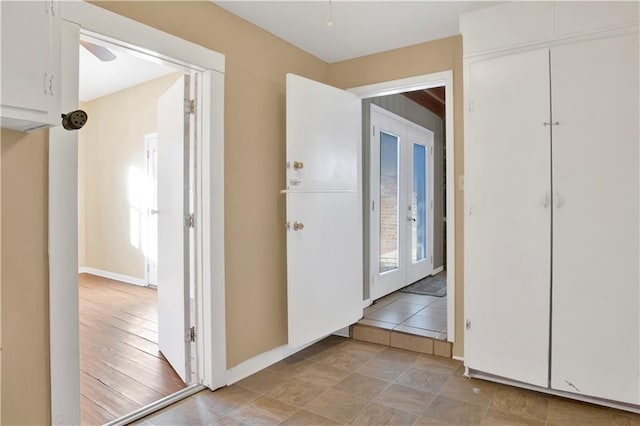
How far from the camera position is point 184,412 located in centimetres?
213

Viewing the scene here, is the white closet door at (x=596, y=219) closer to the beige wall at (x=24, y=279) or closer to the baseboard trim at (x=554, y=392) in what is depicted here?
the baseboard trim at (x=554, y=392)

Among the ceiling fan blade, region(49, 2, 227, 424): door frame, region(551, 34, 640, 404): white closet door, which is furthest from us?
the ceiling fan blade

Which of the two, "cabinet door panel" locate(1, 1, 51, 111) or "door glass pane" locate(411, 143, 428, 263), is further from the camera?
"door glass pane" locate(411, 143, 428, 263)

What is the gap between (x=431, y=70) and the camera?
294cm

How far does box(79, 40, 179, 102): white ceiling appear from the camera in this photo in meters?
4.15

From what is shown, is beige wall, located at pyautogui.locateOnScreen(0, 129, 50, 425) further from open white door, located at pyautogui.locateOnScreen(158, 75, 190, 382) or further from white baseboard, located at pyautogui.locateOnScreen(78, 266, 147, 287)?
white baseboard, located at pyautogui.locateOnScreen(78, 266, 147, 287)

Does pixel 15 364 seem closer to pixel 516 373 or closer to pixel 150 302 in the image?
pixel 516 373

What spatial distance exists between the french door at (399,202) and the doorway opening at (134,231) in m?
2.00

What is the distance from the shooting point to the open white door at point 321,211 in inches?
108

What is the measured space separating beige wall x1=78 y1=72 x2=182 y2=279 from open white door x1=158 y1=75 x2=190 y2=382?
2481 mm

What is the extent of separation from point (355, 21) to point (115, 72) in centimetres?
334

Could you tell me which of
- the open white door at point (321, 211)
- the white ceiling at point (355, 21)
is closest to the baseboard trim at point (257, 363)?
the open white door at point (321, 211)

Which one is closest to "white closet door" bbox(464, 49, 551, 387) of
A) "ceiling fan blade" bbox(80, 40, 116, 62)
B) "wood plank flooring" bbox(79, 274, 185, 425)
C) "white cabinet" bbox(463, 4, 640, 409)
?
"white cabinet" bbox(463, 4, 640, 409)

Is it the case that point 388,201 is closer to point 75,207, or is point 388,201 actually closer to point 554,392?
point 554,392
